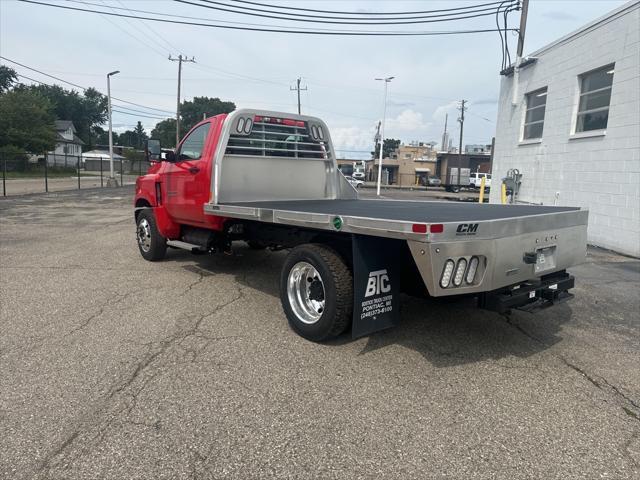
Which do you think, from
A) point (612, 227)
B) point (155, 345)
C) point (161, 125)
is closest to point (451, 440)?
point (155, 345)

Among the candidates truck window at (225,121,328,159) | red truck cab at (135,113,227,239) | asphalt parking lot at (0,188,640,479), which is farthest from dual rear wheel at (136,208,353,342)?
truck window at (225,121,328,159)

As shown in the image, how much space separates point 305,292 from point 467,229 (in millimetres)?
1808

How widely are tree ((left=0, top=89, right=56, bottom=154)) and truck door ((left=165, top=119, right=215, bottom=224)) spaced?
166 feet

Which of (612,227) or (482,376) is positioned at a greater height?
(612,227)

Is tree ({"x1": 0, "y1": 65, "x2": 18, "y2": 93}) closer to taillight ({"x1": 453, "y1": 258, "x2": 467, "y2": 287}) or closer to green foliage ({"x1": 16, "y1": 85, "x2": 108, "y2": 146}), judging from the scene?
green foliage ({"x1": 16, "y1": 85, "x2": 108, "y2": 146})

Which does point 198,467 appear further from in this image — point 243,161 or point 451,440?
point 243,161

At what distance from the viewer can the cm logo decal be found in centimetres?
322

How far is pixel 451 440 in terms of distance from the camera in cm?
281

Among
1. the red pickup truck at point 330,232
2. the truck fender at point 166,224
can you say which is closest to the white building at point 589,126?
the red pickup truck at point 330,232

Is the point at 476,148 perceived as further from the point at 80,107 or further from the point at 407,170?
the point at 80,107

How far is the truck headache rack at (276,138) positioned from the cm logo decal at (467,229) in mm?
3701

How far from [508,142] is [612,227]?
19.0ft

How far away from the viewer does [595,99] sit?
431 inches

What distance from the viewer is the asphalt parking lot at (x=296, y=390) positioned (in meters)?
2.60
